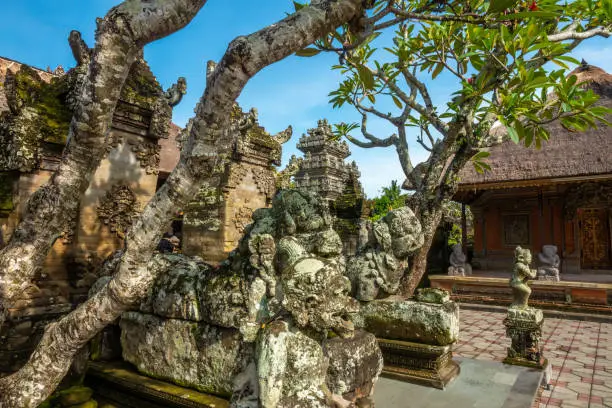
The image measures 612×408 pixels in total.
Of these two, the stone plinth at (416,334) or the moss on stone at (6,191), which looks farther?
the stone plinth at (416,334)

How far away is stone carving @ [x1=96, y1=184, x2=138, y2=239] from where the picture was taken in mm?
4848

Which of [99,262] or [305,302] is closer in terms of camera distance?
[305,302]

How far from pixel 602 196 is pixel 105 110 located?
17.1 m

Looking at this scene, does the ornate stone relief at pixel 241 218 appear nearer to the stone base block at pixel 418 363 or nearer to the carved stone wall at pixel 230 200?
the carved stone wall at pixel 230 200

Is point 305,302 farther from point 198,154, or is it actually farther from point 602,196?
point 602,196

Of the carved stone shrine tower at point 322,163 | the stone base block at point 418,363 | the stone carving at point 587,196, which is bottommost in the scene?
the stone base block at point 418,363

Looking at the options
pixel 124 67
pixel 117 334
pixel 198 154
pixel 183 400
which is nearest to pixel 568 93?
pixel 198 154

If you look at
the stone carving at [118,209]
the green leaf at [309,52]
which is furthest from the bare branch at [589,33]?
the stone carving at [118,209]

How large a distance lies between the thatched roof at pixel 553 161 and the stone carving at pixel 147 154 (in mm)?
11491

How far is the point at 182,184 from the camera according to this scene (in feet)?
8.03

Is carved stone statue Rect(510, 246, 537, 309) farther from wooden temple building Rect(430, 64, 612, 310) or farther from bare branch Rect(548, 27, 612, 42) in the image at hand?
wooden temple building Rect(430, 64, 612, 310)

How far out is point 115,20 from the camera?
2.32 metres

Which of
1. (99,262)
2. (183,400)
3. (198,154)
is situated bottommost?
(183,400)

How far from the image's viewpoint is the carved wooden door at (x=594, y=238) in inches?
664
